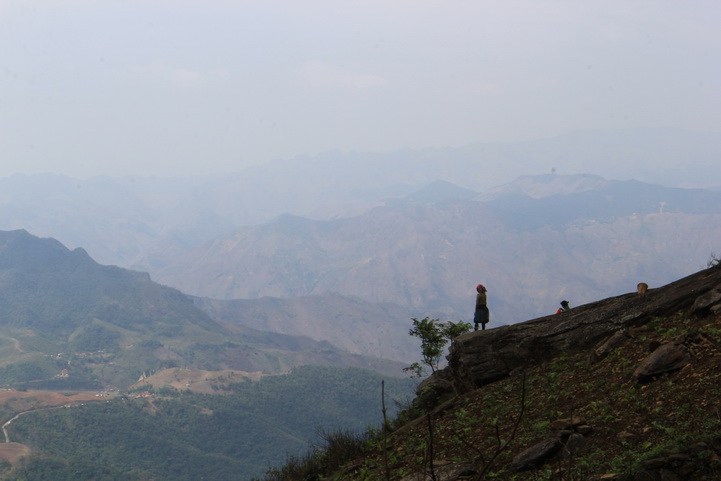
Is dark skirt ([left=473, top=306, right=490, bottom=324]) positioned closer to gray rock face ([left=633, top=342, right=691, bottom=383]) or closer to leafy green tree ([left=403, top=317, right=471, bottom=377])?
leafy green tree ([left=403, top=317, right=471, bottom=377])

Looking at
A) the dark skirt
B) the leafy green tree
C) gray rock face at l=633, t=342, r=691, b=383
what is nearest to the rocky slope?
gray rock face at l=633, t=342, r=691, b=383

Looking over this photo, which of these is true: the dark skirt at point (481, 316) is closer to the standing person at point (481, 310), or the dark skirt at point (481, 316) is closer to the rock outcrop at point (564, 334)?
the standing person at point (481, 310)

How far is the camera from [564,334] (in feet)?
68.4

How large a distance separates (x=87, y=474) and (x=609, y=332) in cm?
14092

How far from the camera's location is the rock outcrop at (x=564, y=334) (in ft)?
61.5

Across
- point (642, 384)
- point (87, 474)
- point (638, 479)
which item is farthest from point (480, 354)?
point (87, 474)

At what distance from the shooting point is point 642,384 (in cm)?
1535

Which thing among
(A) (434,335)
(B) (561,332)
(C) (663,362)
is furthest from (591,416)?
(A) (434,335)

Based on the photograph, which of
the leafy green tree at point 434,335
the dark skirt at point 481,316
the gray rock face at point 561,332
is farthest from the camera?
the leafy green tree at point 434,335

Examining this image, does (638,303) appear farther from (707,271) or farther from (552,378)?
(552,378)

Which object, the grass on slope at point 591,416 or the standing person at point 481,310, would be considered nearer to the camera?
the grass on slope at point 591,416

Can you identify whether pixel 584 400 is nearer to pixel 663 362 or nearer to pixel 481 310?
pixel 663 362

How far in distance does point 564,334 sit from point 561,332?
0.16m

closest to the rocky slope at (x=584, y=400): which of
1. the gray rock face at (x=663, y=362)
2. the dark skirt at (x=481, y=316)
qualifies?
the gray rock face at (x=663, y=362)
